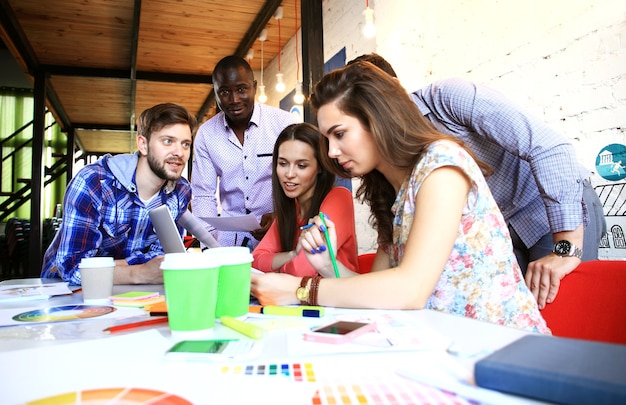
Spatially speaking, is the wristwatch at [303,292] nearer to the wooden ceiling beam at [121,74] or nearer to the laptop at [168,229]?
the laptop at [168,229]

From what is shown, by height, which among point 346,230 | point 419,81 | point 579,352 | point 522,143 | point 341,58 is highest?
point 341,58

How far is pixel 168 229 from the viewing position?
1.42 meters

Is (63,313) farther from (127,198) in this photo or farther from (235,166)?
(235,166)

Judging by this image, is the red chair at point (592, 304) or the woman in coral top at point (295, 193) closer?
the red chair at point (592, 304)

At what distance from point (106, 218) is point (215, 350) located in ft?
5.05

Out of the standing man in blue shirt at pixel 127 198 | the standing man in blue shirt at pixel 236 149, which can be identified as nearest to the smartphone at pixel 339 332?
the standing man in blue shirt at pixel 127 198

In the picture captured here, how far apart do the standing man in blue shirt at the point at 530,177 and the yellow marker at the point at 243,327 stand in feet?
2.63

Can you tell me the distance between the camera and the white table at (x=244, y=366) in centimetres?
54

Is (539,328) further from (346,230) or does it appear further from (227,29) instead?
(227,29)

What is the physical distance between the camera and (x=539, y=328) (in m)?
1.13

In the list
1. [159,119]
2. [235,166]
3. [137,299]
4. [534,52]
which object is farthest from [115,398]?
[534,52]

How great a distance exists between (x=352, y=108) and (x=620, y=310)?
2.65ft

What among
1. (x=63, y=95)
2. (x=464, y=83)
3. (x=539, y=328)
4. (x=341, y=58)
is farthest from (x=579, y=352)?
(x=63, y=95)

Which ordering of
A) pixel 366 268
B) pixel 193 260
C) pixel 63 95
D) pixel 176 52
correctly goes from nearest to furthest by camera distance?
pixel 193 260 → pixel 366 268 → pixel 176 52 → pixel 63 95
